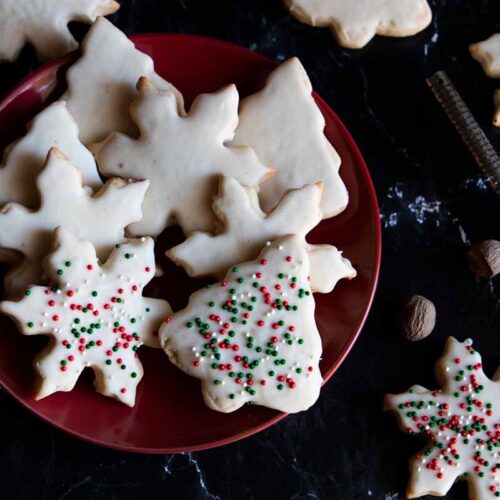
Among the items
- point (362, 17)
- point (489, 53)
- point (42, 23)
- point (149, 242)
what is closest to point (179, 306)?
point (149, 242)

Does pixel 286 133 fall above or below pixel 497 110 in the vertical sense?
above

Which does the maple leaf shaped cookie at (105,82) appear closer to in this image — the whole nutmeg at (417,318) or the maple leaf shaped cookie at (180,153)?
the maple leaf shaped cookie at (180,153)

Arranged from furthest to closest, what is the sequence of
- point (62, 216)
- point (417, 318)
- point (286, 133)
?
point (417, 318)
point (286, 133)
point (62, 216)

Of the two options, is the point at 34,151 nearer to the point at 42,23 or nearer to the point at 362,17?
the point at 42,23

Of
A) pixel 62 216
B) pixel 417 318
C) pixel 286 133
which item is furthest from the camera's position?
pixel 417 318

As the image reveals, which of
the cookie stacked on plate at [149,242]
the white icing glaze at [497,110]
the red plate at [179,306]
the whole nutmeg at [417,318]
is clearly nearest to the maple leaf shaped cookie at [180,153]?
the cookie stacked on plate at [149,242]

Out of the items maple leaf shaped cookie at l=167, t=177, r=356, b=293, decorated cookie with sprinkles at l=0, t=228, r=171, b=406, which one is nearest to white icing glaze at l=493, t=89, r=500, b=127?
maple leaf shaped cookie at l=167, t=177, r=356, b=293

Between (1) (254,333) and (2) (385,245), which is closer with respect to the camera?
(1) (254,333)
